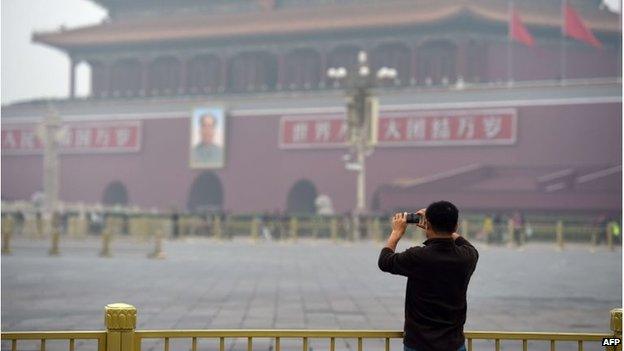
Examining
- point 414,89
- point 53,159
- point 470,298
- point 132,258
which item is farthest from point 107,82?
point 470,298

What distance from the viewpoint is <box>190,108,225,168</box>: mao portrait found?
33.8 meters

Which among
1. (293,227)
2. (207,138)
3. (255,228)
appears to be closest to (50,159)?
(207,138)

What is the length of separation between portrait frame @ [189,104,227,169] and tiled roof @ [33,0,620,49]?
3.38 metres

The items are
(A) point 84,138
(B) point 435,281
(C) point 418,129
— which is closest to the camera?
(B) point 435,281

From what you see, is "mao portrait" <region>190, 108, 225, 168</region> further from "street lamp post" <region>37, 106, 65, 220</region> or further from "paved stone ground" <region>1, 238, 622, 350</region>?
"paved stone ground" <region>1, 238, 622, 350</region>

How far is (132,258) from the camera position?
17.1 metres

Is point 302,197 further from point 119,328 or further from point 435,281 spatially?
point 435,281

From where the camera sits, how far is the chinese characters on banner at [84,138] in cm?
3528

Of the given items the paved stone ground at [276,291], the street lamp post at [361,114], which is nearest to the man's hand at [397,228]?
the paved stone ground at [276,291]

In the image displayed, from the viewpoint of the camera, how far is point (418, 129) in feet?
103

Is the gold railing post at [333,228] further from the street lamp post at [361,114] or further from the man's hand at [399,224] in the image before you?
the man's hand at [399,224]

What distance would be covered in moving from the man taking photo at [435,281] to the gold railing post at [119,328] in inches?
41.3

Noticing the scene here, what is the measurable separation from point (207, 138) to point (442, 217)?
3073 centimetres

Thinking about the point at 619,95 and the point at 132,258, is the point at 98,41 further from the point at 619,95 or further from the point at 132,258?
the point at 132,258
